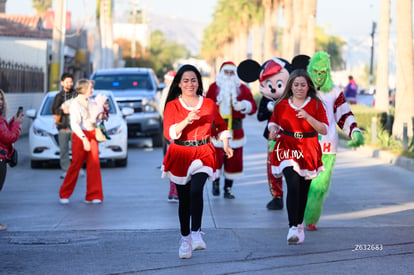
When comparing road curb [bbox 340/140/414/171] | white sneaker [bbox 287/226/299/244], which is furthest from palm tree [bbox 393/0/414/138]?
white sneaker [bbox 287/226/299/244]

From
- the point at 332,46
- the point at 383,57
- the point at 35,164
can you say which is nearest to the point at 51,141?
the point at 35,164

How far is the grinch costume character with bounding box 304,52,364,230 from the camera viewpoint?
9.70m

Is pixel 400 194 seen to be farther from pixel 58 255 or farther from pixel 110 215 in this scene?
pixel 58 255

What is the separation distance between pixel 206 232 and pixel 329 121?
72.1 inches

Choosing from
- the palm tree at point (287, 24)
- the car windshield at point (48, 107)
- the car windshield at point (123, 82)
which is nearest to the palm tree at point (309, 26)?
the car windshield at point (123, 82)

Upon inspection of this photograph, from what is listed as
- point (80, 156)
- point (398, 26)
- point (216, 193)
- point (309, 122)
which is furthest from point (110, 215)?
point (398, 26)

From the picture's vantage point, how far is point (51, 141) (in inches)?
675

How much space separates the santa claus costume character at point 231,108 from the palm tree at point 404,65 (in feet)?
41.4

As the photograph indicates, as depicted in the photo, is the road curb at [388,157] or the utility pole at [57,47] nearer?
the road curb at [388,157]

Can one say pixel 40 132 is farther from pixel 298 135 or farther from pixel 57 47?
pixel 57 47

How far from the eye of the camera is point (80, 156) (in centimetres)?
1231

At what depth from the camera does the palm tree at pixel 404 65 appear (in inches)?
973

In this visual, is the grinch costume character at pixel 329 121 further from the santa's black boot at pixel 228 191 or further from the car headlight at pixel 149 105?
the car headlight at pixel 149 105

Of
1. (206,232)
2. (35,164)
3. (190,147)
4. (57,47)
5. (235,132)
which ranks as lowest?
(35,164)
